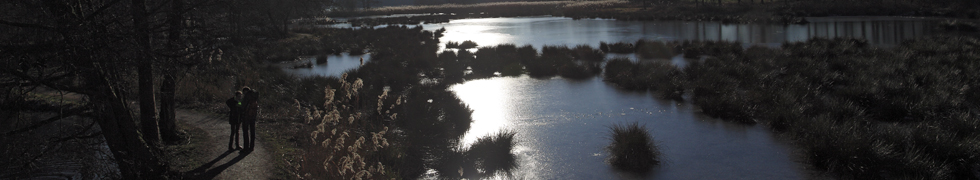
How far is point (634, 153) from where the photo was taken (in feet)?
29.0

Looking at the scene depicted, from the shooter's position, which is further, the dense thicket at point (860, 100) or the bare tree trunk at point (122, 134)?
the dense thicket at point (860, 100)

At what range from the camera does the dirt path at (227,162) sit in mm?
7043

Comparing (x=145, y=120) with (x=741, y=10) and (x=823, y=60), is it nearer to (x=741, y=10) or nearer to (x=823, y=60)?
(x=823, y=60)

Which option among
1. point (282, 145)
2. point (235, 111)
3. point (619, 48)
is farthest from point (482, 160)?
point (619, 48)

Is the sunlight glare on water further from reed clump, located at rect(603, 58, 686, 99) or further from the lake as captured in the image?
reed clump, located at rect(603, 58, 686, 99)

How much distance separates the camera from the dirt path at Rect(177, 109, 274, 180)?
23.1 feet

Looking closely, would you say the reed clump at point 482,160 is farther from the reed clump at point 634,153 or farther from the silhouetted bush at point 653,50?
the silhouetted bush at point 653,50

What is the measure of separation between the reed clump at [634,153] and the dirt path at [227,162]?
4.95 metres

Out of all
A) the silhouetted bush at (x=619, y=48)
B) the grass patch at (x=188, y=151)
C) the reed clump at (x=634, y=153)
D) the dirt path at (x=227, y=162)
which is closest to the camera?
the dirt path at (x=227, y=162)

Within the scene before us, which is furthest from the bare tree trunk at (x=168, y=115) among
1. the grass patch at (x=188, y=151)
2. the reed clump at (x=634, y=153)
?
the reed clump at (x=634, y=153)

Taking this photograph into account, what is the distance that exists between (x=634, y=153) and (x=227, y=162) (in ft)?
18.7

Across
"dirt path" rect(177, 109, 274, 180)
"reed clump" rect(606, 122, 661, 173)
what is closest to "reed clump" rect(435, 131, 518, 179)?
"reed clump" rect(606, 122, 661, 173)

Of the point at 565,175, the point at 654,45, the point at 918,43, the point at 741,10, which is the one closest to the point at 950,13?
the point at 741,10

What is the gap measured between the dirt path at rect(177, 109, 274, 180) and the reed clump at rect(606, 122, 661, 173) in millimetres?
4954
